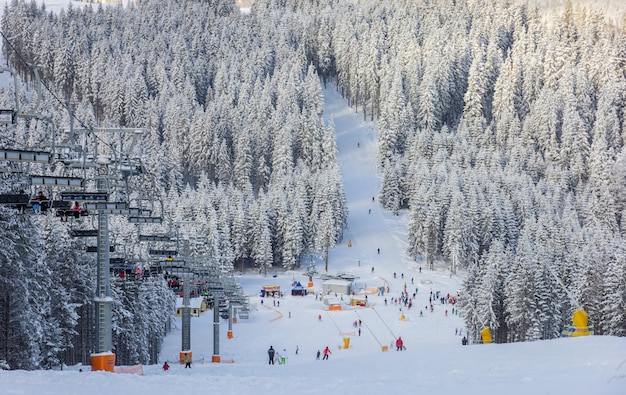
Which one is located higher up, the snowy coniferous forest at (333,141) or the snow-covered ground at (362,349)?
the snowy coniferous forest at (333,141)

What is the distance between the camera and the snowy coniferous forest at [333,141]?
48438mm

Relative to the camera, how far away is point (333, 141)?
117 m

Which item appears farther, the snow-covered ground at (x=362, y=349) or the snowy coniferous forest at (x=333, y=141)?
the snowy coniferous forest at (x=333, y=141)

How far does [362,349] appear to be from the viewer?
178ft

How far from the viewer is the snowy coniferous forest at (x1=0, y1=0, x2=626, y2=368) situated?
48438 millimetres

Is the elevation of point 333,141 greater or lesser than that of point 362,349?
greater

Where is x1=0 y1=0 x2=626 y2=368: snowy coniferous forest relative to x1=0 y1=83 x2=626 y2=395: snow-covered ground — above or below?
above

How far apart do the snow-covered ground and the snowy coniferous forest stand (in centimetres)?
396

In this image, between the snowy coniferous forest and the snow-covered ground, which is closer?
the snow-covered ground

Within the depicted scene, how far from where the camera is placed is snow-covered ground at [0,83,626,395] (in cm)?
1641

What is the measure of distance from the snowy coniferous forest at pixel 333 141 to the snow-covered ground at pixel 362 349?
396 cm

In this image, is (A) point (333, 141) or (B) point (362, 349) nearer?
(B) point (362, 349)

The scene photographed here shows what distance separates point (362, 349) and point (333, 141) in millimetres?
66336

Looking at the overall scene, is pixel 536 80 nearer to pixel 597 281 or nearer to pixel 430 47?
pixel 430 47
